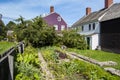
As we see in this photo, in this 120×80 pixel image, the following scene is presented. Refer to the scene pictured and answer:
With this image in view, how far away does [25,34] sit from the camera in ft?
109

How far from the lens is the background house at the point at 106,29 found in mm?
37334

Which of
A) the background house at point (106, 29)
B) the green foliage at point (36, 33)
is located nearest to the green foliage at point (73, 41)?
the green foliage at point (36, 33)

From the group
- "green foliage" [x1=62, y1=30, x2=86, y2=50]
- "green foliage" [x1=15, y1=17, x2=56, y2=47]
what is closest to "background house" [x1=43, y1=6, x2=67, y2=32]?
"green foliage" [x1=62, y1=30, x2=86, y2=50]

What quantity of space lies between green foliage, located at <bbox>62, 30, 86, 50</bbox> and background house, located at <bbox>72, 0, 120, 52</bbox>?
4302 millimetres

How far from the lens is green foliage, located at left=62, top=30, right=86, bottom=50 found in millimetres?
A: 35969

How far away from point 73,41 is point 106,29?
7641 millimetres

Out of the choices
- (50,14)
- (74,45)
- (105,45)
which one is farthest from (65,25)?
(74,45)

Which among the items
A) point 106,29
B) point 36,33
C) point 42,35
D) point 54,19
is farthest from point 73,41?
point 54,19

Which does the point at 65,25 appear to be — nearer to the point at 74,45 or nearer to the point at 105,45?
the point at 105,45

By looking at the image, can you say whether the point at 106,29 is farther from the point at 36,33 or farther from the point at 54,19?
the point at 54,19

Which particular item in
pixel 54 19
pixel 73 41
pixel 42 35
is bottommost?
pixel 73 41

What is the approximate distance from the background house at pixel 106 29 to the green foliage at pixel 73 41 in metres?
4.30

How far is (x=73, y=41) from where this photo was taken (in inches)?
1415

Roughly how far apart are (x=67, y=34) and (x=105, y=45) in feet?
23.8
